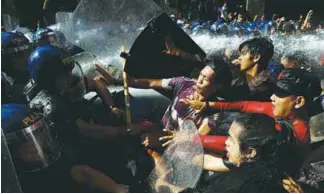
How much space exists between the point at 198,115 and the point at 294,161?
1245 millimetres

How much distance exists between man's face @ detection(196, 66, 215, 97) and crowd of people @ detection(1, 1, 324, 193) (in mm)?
12

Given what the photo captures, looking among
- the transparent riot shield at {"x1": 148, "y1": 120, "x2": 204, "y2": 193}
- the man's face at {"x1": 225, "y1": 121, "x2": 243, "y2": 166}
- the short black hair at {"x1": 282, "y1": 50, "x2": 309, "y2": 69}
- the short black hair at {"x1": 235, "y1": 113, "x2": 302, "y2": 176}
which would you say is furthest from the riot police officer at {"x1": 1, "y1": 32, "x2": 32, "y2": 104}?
the short black hair at {"x1": 282, "y1": 50, "x2": 309, "y2": 69}

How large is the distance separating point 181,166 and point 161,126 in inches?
65.3

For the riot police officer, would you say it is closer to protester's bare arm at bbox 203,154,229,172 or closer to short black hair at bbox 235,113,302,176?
protester's bare arm at bbox 203,154,229,172

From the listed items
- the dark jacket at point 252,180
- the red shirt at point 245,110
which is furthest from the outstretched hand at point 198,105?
the dark jacket at point 252,180

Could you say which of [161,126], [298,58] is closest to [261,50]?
[161,126]

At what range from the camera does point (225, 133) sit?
4.25 metres

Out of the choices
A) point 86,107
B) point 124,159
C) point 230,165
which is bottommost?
point 124,159

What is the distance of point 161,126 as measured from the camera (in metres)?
4.71

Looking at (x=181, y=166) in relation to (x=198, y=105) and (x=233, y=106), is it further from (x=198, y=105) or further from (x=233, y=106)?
(x=233, y=106)

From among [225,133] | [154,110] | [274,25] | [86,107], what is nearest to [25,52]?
[86,107]

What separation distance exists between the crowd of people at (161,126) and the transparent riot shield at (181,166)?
22mm

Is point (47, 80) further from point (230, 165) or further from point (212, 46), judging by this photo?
point (212, 46)

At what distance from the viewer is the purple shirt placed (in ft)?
14.3
